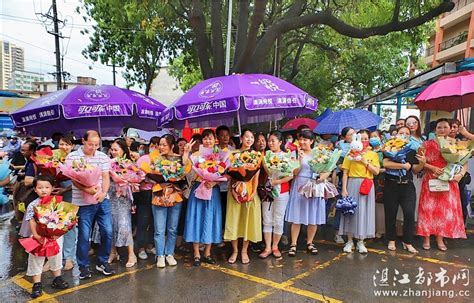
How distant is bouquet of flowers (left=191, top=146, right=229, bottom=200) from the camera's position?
15.3 feet

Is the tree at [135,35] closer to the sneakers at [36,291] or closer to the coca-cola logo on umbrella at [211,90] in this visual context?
the coca-cola logo on umbrella at [211,90]

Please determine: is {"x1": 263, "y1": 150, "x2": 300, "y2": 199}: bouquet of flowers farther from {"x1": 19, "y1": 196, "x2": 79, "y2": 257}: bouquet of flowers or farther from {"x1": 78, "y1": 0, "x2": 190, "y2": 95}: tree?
{"x1": 78, "y1": 0, "x2": 190, "y2": 95}: tree

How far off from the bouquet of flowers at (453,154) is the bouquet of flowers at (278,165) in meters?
2.06

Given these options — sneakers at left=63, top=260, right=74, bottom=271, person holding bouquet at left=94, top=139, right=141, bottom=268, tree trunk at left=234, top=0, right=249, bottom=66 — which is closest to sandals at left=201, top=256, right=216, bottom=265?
person holding bouquet at left=94, top=139, right=141, bottom=268

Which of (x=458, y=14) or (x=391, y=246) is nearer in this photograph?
(x=391, y=246)

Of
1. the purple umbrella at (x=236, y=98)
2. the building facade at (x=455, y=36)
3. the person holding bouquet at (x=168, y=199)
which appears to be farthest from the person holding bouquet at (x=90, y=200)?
the building facade at (x=455, y=36)

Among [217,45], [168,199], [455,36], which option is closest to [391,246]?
[168,199]

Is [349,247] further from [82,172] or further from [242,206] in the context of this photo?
[82,172]

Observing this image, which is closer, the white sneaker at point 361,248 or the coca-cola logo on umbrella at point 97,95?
the white sneaker at point 361,248

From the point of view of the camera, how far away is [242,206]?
5.12 meters

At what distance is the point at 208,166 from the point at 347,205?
1.99 metres

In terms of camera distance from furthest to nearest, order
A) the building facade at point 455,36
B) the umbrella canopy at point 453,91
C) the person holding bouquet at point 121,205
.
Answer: the building facade at point 455,36
the umbrella canopy at point 453,91
the person holding bouquet at point 121,205

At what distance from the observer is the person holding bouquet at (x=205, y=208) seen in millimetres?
4852

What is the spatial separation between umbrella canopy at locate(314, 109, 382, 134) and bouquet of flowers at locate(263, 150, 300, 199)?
8.90 ft
